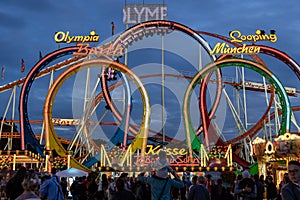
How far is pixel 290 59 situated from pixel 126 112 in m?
10.1

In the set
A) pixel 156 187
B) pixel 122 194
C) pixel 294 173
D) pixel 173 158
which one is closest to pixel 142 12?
pixel 173 158

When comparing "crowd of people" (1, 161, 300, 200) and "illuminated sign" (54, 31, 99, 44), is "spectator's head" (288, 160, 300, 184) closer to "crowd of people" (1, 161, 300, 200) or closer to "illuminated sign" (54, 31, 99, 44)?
"crowd of people" (1, 161, 300, 200)

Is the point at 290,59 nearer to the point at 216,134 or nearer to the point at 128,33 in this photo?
the point at 216,134

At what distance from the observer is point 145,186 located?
36.9ft

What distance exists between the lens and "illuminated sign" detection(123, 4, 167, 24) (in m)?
32.9

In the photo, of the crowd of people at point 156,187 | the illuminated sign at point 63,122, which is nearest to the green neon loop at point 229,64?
the crowd of people at point 156,187

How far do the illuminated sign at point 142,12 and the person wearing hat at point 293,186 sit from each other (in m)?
29.8

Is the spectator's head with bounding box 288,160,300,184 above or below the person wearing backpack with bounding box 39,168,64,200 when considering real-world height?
above

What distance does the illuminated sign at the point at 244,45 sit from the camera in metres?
26.3

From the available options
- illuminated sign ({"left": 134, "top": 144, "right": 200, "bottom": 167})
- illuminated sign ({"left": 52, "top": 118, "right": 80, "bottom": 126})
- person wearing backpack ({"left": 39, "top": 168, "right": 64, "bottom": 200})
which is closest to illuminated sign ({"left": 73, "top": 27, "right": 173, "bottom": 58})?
illuminated sign ({"left": 134, "top": 144, "right": 200, "bottom": 167})

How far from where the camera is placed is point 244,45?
87.6ft

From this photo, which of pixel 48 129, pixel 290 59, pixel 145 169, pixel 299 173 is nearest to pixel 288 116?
pixel 290 59

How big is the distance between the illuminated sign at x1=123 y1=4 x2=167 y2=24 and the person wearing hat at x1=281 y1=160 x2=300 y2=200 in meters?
29.8

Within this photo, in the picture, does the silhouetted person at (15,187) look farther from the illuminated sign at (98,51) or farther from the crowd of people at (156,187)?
the illuminated sign at (98,51)
